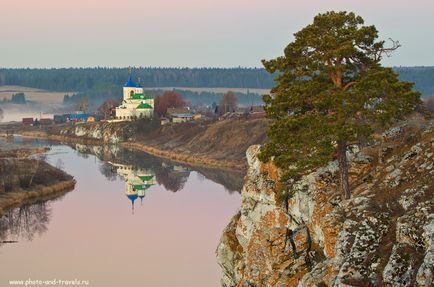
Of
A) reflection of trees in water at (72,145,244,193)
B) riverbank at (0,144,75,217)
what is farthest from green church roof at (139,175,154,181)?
riverbank at (0,144,75,217)

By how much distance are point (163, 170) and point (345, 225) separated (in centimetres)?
6936

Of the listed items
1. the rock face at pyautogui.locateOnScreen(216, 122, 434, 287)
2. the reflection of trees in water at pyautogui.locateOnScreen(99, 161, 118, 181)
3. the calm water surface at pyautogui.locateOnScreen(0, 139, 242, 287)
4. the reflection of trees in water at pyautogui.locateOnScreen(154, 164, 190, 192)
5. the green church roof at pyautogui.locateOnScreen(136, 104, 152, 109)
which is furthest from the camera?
the green church roof at pyautogui.locateOnScreen(136, 104, 152, 109)

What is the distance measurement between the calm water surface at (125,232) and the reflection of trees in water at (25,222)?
0.21ft

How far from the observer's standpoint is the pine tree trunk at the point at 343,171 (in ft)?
78.9

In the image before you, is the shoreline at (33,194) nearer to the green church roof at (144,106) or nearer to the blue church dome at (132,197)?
the blue church dome at (132,197)

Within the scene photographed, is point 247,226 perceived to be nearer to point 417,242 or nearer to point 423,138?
point 423,138

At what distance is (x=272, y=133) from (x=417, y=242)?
861cm

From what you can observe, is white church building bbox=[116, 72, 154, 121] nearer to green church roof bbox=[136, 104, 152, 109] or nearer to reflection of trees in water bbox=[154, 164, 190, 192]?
green church roof bbox=[136, 104, 152, 109]

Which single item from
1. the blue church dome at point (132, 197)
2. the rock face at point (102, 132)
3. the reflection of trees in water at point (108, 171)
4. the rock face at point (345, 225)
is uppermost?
the rock face at point (345, 225)

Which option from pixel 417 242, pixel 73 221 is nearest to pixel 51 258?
pixel 73 221

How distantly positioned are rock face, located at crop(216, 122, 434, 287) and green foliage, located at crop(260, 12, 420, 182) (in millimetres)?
1158

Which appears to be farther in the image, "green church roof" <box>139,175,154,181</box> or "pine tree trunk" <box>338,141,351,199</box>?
"green church roof" <box>139,175,154,181</box>

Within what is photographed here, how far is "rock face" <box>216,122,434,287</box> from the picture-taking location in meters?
18.5

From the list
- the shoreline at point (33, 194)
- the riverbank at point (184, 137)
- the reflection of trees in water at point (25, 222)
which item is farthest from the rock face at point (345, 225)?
the riverbank at point (184, 137)
